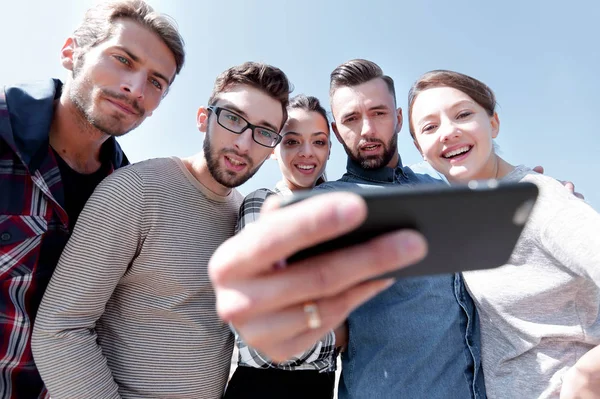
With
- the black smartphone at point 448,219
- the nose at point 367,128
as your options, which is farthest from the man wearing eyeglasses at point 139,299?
the black smartphone at point 448,219

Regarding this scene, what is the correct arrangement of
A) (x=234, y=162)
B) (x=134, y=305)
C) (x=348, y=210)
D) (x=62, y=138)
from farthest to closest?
(x=234, y=162) → (x=62, y=138) → (x=134, y=305) → (x=348, y=210)

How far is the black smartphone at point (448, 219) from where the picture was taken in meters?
0.64

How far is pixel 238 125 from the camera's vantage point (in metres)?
2.53

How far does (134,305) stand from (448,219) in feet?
6.03

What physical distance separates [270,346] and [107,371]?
1.51m

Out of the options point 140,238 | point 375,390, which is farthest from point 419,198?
point 140,238

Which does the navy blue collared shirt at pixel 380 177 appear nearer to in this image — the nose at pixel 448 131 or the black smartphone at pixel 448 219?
the nose at pixel 448 131

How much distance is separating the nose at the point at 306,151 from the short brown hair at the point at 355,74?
0.60m

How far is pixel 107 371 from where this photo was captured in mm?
1729

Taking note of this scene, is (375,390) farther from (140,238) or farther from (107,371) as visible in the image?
(140,238)

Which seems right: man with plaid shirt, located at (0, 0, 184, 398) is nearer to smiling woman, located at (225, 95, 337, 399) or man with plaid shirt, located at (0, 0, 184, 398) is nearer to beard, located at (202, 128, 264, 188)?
beard, located at (202, 128, 264, 188)

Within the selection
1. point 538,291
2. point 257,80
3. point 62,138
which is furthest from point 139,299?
point 538,291

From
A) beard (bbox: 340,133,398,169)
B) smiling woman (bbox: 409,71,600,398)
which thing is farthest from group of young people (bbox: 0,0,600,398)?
beard (bbox: 340,133,398,169)

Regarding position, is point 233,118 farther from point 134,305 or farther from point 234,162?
point 134,305
